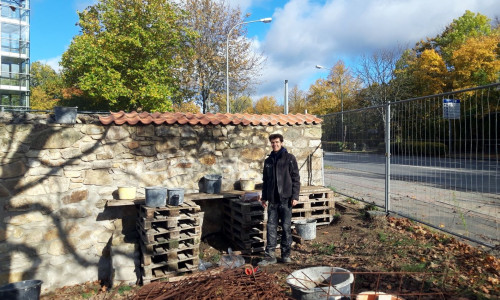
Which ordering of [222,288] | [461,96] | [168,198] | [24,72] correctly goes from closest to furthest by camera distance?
[222,288], [461,96], [168,198], [24,72]

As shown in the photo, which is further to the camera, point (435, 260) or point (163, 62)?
point (163, 62)

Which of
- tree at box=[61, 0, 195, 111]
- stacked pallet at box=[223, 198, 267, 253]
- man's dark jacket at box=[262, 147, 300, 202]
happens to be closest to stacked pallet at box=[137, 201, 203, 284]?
stacked pallet at box=[223, 198, 267, 253]

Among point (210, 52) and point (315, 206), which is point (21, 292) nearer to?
point (315, 206)

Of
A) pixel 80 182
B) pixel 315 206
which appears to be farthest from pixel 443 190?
pixel 80 182

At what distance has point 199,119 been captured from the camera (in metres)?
6.54

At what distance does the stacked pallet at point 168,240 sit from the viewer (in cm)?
512

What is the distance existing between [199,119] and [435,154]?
4.15 m

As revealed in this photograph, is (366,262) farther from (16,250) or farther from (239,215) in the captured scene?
(16,250)

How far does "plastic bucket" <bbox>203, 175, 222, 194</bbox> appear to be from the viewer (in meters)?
6.37

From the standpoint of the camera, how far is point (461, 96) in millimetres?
5109

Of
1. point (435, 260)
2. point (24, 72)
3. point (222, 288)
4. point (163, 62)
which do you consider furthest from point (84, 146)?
point (24, 72)

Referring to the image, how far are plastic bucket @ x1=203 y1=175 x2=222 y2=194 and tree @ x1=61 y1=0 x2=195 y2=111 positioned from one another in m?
11.5

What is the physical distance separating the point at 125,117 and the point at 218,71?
58.1 feet

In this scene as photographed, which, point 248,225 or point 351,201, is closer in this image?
point 248,225
